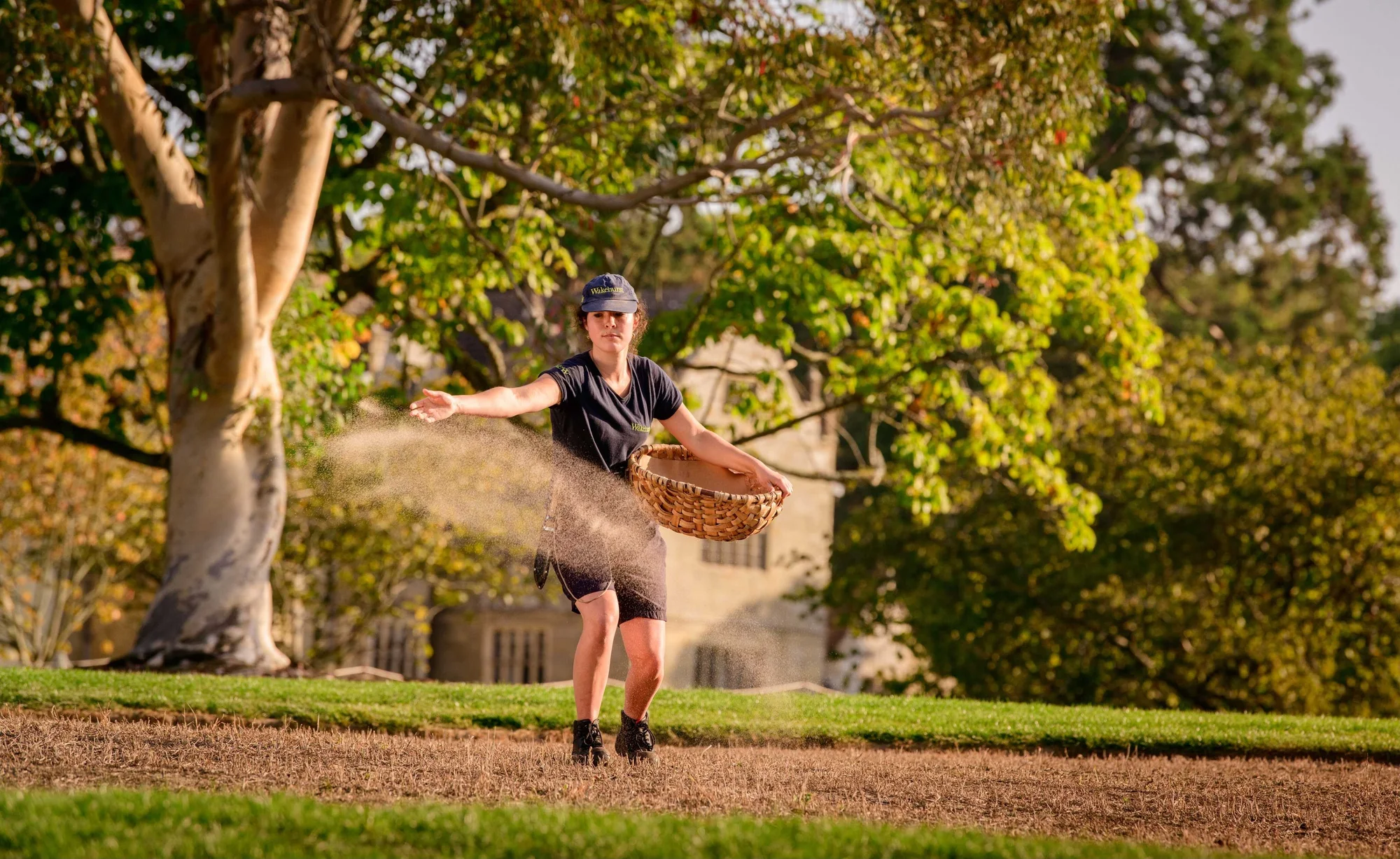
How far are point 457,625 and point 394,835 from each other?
93.4ft

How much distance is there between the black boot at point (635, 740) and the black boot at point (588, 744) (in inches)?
6.4

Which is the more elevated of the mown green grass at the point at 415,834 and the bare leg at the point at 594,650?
the bare leg at the point at 594,650

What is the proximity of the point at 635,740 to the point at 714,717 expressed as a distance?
2.55m

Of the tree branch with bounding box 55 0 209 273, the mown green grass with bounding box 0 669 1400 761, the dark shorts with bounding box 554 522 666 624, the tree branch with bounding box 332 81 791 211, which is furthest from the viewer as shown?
the tree branch with bounding box 55 0 209 273

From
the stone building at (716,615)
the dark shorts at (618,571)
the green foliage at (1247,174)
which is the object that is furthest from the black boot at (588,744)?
the green foliage at (1247,174)

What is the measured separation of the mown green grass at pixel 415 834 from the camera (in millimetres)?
4156

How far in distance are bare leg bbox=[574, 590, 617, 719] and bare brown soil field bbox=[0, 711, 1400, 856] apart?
1.03ft

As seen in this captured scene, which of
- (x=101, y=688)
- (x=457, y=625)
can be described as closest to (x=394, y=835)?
(x=101, y=688)

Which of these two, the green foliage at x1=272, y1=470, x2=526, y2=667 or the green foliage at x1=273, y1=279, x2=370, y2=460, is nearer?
the green foliage at x1=273, y1=279, x2=370, y2=460

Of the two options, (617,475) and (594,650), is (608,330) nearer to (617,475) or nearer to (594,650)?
(617,475)

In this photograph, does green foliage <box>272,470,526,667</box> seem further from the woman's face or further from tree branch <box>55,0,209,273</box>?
the woman's face

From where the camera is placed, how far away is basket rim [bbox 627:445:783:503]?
598 centimetres

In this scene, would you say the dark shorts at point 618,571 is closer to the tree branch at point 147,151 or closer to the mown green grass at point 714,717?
the mown green grass at point 714,717

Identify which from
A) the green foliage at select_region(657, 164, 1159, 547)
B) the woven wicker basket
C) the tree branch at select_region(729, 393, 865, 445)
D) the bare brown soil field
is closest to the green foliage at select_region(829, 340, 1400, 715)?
the green foliage at select_region(657, 164, 1159, 547)
